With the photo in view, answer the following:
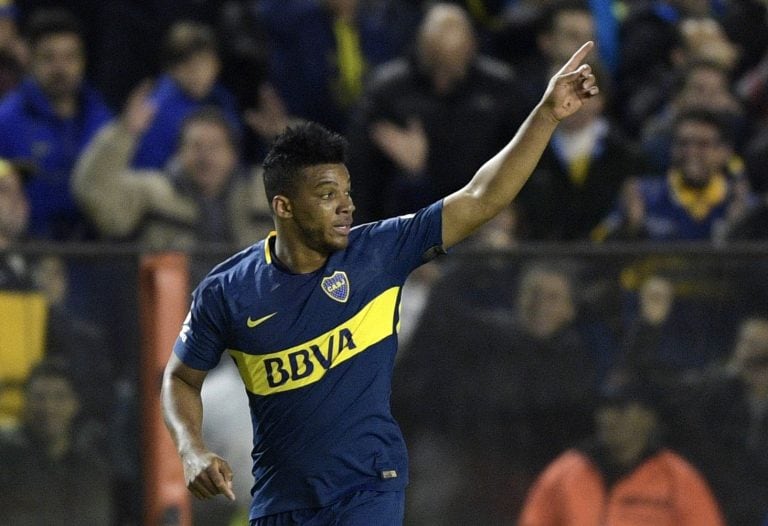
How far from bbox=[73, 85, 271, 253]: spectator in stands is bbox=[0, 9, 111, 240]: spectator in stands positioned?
0.65 ft

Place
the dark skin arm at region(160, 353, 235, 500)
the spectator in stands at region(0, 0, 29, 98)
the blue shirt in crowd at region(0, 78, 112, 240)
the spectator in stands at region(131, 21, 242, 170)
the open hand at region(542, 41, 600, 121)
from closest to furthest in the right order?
the dark skin arm at region(160, 353, 235, 500)
the open hand at region(542, 41, 600, 121)
the blue shirt in crowd at region(0, 78, 112, 240)
the spectator in stands at region(131, 21, 242, 170)
the spectator in stands at region(0, 0, 29, 98)

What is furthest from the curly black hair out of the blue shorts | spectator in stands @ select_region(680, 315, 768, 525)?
spectator in stands @ select_region(680, 315, 768, 525)

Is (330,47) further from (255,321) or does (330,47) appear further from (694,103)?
(255,321)

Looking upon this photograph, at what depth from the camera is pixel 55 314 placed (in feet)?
23.2

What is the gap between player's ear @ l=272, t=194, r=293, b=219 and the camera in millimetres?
4625

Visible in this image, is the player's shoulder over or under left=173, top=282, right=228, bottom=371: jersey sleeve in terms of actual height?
over

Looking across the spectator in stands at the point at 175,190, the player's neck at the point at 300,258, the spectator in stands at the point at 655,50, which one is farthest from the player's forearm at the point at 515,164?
the spectator in stands at the point at 655,50

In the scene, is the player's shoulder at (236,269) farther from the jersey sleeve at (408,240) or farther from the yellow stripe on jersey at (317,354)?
the jersey sleeve at (408,240)

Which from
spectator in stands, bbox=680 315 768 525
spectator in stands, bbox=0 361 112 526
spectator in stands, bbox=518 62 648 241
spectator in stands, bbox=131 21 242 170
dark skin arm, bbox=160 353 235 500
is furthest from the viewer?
spectator in stands, bbox=131 21 242 170

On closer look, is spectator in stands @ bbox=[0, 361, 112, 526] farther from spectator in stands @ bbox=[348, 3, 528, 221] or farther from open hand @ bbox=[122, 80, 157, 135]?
spectator in stands @ bbox=[348, 3, 528, 221]

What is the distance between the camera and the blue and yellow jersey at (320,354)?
4.61 metres

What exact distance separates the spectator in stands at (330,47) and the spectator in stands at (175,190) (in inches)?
Result: 43.1

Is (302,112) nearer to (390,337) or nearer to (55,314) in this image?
(55,314)

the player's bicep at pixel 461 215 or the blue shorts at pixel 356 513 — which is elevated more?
the player's bicep at pixel 461 215
